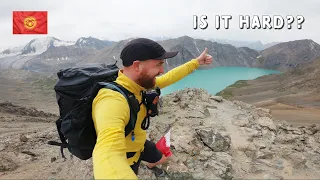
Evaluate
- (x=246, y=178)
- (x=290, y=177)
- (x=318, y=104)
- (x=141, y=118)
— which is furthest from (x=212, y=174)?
(x=318, y=104)

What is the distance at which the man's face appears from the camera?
2898 millimetres

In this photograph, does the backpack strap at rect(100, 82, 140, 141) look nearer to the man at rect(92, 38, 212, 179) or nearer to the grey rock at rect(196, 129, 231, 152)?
the man at rect(92, 38, 212, 179)

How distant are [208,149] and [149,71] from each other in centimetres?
670

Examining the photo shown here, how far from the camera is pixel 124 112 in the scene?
2473 mm

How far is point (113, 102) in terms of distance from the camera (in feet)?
8.12

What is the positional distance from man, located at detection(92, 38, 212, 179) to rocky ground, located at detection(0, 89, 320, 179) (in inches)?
171

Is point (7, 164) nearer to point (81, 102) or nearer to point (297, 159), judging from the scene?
point (81, 102)

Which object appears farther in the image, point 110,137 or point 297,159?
point 297,159

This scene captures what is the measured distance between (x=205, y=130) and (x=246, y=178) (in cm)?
183

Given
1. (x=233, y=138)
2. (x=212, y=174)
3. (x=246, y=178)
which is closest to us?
(x=212, y=174)

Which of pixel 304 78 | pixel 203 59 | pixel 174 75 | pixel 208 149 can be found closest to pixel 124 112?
pixel 174 75

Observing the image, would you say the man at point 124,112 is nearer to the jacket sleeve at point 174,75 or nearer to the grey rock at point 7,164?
the jacket sleeve at point 174,75

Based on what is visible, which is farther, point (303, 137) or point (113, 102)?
point (303, 137)

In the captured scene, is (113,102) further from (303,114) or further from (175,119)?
(303,114)
